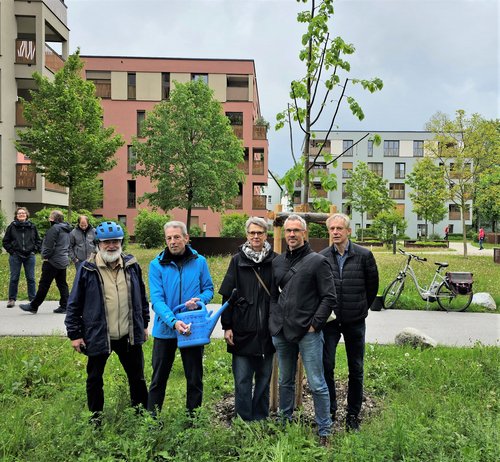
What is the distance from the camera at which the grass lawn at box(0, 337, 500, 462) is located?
348cm

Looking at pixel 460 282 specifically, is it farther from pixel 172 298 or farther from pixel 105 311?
→ pixel 105 311

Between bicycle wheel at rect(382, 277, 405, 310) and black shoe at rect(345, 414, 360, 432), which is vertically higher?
bicycle wheel at rect(382, 277, 405, 310)

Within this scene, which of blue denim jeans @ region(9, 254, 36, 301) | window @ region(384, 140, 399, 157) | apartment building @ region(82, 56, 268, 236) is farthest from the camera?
window @ region(384, 140, 399, 157)

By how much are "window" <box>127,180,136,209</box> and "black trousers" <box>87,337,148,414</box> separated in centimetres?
4074

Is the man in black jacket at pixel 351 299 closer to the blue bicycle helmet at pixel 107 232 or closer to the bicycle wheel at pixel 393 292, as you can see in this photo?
the blue bicycle helmet at pixel 107 232

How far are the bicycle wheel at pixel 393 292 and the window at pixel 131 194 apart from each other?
118 ft

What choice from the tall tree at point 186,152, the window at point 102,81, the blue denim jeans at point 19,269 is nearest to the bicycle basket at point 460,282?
the blue denim jeans at point 19,269

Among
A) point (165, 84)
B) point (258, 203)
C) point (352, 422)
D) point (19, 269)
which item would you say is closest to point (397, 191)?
point (258, 203)

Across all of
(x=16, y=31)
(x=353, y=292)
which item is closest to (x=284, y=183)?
(x=353, y=292)

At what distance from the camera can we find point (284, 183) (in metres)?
5.44

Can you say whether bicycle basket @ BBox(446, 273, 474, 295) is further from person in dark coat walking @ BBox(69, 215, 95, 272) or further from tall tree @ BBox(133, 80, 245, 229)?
tall tree @ BBox(133, 80, 245, 229)

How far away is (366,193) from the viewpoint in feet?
165

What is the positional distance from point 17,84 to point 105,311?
85.1ft

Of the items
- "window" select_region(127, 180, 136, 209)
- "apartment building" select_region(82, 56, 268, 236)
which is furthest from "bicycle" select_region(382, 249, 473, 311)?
"window" select_region(127, 180, 136, 209)
